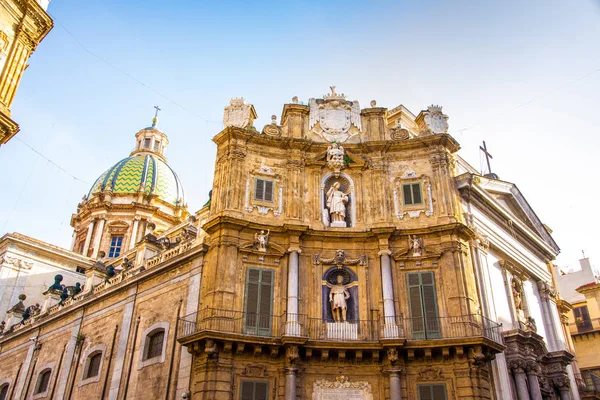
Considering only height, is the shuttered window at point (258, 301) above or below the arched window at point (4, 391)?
above

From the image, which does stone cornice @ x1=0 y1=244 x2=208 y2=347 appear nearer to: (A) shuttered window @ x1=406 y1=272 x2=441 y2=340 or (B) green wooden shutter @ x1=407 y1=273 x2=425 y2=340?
(B) green wooden shutter @ x1=407 y1=273 x2=425 y2=340

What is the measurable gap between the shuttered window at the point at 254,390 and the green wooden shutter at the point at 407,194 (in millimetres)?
9331

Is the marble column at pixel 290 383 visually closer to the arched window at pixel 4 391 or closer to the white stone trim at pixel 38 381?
Answer: the white stone trim at pixel 38 381

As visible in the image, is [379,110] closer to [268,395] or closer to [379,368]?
[379,368]

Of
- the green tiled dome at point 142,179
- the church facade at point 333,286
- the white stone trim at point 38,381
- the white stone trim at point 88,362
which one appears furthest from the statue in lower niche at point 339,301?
the green tiled dome at point 142,179

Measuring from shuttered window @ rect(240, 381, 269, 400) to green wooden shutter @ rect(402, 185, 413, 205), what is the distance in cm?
933

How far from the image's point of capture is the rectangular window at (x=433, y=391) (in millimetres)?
19188

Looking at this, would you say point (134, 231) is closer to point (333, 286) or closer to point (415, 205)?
point (333, 286)

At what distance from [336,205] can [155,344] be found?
30.9ft

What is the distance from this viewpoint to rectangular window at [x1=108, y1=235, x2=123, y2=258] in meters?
49.8

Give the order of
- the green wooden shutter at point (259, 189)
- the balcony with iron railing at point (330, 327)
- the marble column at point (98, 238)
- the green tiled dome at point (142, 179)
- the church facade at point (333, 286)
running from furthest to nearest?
1. the green tiled dome at point (142, 179)
2. the marble column at point (98, 238)
3. the green wooden shutter at point (259, 189)
4. the balcony with iron railing at point (330, 327)
5. the church facade at point (333, 286)

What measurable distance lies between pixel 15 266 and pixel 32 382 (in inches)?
467

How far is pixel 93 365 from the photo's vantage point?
26.5 meters

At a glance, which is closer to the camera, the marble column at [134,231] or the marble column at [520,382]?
the marble column at [520,382]
